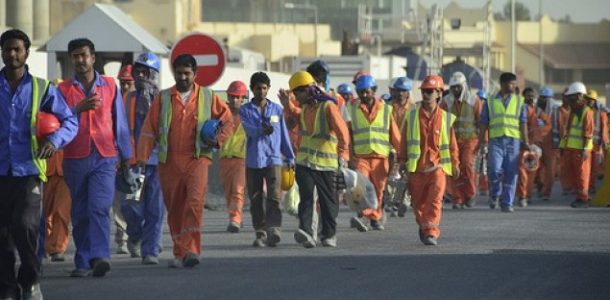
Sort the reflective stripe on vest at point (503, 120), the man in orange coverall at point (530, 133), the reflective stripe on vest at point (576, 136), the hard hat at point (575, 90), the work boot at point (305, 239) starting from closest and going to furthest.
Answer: the work boot at point (305, 239) < the reflective stripe on vest at point (503, 120) < the man in orange coverall at point (530, 133) < the reflective stripe on vest at point (576, 136) < the hard hat at point (575, 90)

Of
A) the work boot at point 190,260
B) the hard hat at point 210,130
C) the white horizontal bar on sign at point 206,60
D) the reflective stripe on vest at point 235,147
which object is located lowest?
the work boot at point 190,260

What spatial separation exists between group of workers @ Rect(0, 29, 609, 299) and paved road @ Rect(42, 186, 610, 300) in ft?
1.20

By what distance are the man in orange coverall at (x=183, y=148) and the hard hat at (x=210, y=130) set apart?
0.05 m

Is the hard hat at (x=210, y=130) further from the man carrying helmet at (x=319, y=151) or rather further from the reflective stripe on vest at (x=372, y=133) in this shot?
the reflective stripe on vest at (x=372, y=133)

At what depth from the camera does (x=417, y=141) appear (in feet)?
60.3

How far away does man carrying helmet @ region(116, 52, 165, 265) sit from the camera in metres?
15.3

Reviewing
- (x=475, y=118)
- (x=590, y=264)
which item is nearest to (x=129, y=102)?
(x=590, y=264)

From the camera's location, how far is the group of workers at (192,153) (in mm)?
12242

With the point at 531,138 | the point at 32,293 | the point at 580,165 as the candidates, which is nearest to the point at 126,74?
the point at 32,293

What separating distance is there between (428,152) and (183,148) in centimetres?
417

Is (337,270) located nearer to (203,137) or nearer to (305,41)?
(203,137)

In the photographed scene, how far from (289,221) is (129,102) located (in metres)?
6.40

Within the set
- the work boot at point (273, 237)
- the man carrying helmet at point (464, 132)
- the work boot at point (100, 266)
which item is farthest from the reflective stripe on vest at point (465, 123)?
the work boot at point (100, 266)

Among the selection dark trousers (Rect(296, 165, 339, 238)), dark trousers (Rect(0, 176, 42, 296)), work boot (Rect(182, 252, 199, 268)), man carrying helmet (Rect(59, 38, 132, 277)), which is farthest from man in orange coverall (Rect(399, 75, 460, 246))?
dark trousers (Rect(0, 176, 42, 296))
